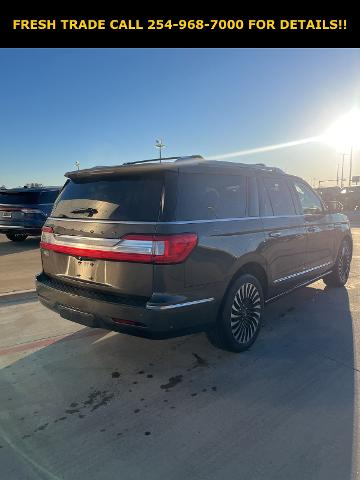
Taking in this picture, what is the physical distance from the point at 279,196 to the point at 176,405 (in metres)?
2.73

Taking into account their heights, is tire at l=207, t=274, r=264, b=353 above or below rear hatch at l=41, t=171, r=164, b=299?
below

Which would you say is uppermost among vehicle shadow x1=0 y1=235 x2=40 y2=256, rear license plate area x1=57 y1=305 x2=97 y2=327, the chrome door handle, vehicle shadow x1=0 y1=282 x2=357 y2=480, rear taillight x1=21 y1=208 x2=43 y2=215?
rear taillight x1=21 y1=208 x2=43 y2=215

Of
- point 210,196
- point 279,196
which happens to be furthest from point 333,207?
point 210,196

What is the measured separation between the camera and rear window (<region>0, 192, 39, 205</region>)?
10570mm

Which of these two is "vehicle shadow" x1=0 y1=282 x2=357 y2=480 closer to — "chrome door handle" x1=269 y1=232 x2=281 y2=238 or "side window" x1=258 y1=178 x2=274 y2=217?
"chrome door handle" x1=269 y1=232 x2=281 y2=238

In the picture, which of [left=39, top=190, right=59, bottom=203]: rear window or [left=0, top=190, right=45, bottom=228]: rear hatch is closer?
[left=0, top=190, right=45, bottom=228]: rear hatch

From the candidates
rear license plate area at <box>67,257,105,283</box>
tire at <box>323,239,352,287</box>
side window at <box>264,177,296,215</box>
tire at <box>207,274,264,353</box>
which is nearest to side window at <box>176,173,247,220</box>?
side window at <box>264,177,296,215</box>

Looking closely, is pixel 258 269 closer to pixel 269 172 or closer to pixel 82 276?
pixel 269 172

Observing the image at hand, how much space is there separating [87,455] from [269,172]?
3.41 metres

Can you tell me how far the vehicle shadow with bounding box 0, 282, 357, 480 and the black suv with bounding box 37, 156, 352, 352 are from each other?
475mm

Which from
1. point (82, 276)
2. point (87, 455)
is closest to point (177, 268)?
point (82, 276)

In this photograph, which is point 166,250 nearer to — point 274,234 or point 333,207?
point 274,234

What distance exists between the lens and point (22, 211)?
10445 millimetres

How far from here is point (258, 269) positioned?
3.86 meters
